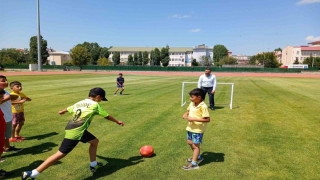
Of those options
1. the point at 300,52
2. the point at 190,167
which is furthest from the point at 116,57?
the point at 190,167

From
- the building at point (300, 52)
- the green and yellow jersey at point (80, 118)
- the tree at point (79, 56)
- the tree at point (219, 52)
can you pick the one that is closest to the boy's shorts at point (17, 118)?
the green and yellow jersey at point (80, 118)

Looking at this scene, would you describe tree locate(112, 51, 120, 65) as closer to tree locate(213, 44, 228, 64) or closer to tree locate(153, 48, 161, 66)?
tree locate(153, 48, 161, 66)

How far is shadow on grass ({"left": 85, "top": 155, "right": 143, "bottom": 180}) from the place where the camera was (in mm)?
4621

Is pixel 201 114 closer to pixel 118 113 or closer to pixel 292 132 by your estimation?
pixel 292 132

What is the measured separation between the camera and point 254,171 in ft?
15.7

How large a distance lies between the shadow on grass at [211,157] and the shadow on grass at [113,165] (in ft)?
5.38

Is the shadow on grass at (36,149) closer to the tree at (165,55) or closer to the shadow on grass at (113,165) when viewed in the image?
the shadow on grass at (113,165)

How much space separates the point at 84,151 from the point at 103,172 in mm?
1425

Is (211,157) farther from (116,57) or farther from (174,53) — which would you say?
(174,53)

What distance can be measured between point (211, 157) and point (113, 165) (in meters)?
2.52

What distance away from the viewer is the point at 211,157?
5.54 m

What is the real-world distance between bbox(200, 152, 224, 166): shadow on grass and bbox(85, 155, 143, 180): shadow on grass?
1.64 meters

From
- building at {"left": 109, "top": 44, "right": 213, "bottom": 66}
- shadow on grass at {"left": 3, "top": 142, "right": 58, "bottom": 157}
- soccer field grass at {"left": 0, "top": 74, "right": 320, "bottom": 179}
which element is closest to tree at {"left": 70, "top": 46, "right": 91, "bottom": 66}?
building at {"left": 109, "top": 44, "right": 213, "bottom": 66}

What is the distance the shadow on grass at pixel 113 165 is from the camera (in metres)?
4.62
